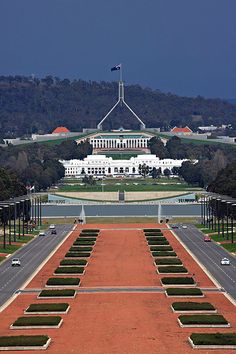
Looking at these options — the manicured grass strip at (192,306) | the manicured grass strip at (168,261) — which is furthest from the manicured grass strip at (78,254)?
the manicured grass strip at (192,306)

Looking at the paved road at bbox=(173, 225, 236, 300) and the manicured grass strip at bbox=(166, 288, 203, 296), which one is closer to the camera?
the manicured grass strip at bbox=(166, 288, 203, 296)

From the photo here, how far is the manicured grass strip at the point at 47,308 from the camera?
4366 cm

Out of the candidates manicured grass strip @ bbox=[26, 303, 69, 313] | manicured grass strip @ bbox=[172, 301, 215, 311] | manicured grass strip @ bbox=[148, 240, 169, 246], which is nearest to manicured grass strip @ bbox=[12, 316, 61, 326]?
manicured grass strip @ bbox=[26, 303, 69, 313]

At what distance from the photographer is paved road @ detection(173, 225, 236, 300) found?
53531 mm

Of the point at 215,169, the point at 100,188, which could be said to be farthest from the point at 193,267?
the point at 215,169

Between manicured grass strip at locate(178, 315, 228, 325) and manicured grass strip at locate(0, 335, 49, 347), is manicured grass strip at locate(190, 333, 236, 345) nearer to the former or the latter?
manicured grass strip at locate(178, 315, 228, 325)

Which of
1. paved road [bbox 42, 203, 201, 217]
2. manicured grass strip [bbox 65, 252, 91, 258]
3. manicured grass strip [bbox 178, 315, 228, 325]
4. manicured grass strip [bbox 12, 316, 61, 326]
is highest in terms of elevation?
manicured grass strip [bbox 178, 315, 228, 325]

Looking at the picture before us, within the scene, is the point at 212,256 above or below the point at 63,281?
below

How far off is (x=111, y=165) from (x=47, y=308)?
487ft

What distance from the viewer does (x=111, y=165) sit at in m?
192

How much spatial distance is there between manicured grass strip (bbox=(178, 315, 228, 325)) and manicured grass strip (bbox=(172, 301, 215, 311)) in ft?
5.64

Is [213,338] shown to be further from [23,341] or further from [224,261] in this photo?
[224,261]

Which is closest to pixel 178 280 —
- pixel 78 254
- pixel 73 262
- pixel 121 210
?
pixel 73 262

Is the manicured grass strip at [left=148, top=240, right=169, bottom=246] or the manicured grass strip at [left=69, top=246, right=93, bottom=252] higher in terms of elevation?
the manicured grass strip at [left=69, top=246, right=93, bottom=252]
